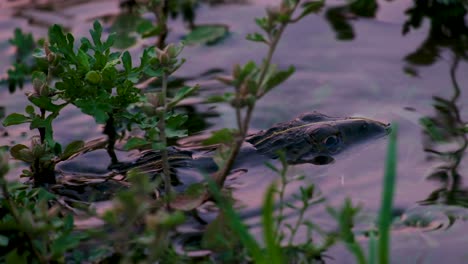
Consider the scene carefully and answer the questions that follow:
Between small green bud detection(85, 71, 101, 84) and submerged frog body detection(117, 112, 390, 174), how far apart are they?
396 mm

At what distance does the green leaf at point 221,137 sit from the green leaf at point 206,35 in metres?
1.91

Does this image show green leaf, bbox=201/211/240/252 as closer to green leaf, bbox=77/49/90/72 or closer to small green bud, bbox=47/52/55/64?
green leaf, bbox=77/49/90/72

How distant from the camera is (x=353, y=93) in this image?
3.13 metres

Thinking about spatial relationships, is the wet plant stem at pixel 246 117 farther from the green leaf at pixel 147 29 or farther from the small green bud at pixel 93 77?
the green leaf at pixel 147 29

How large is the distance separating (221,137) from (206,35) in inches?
79.2

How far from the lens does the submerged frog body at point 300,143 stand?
2586 mm

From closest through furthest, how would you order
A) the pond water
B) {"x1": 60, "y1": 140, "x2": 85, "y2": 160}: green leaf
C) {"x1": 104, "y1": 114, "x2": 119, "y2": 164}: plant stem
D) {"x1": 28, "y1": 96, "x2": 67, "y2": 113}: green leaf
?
the pond water, {"x1": 28, "y1": 96, "x2": 67, "y2": 113}: green leaf, {"x1": 60, "y1": 140, "x2": 85, "y2": 160}: green leaf, {"x1": 104, "y1": 114, "x2": 119, "y2": 164}: plant stem

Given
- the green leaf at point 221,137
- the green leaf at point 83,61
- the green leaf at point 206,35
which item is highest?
the green leaf at point 83,61

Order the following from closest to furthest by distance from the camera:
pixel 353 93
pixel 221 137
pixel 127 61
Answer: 1. pixel 221 137
2. pixel 127 61
3. pixel 353 93

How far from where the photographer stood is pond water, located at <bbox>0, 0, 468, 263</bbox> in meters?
2.24

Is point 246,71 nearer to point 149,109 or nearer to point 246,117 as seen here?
point 246,117

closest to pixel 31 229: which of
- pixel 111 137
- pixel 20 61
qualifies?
pixel 111 137

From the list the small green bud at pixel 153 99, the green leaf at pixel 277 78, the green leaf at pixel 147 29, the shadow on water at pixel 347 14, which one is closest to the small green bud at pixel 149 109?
the small green bud at pixel 153 99

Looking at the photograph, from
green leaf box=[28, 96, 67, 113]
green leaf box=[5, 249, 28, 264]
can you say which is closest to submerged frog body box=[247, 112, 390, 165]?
green leaf box=[28, 96, 67, 113]
